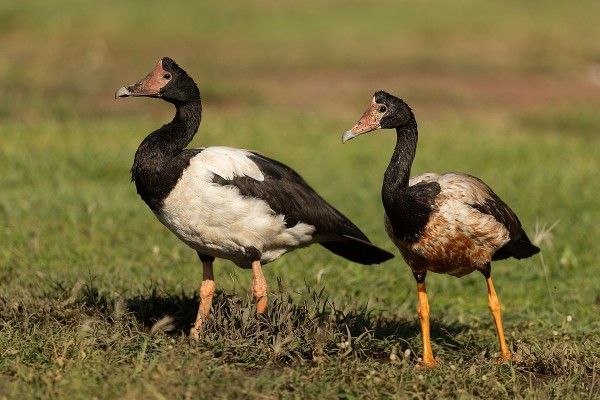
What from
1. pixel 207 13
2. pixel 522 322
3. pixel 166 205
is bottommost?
pixel 522 322

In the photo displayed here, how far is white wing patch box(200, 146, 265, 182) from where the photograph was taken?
5.89 metres

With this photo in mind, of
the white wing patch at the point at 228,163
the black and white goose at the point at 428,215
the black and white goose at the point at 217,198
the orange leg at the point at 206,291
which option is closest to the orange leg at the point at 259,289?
the black and white goose at the point at 217,198

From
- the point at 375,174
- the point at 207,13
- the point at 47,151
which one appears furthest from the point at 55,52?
the point at 375,174

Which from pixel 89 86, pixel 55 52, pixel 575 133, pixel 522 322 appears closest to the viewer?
pixel 522 322

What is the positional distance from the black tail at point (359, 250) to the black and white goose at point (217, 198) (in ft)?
0.10

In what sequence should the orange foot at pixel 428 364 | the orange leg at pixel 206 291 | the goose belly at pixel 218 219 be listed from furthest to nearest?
1. the orange leg at pixel 206 291
2. the goose belly at pixel 218 219
3. the orange foot at pixel 428 364

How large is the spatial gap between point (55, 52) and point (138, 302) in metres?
12.7

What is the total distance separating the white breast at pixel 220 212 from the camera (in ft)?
18.9

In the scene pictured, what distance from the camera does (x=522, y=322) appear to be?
7070 millimetres

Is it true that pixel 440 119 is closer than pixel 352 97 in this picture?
Yes

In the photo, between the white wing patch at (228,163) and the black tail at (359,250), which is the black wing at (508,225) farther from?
the white wing patch at (228,163)

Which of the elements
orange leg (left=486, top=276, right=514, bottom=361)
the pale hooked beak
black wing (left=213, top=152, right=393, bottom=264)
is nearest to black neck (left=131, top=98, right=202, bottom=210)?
black wing (left=213, top=152, right=393, bottom=264)

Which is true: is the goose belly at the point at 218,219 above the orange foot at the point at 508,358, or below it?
above

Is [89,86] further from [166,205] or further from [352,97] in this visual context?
[166,205]
